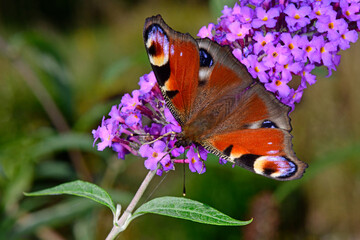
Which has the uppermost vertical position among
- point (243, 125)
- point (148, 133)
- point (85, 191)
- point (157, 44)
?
point (157, 44)

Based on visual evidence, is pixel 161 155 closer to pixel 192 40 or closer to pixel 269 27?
pixel 192 40

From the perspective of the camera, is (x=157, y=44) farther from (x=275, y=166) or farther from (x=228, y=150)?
(x=275, y=166)

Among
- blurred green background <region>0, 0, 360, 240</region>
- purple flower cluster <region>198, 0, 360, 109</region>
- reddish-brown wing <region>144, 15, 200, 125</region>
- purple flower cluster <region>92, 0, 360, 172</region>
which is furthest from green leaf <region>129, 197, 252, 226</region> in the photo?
blurred green background <region>0, 0, 360, 240</region>

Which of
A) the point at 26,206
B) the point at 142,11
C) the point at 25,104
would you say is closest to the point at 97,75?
the point at 25,104

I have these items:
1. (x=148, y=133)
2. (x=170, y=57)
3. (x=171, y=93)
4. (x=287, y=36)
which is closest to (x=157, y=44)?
(x=170, y=57)

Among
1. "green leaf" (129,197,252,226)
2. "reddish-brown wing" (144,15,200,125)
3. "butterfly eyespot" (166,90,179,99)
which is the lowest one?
"green leaf" (129,197,252,226)

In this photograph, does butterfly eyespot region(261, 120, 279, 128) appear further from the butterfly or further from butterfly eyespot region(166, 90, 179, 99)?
butterfly eyespot region(166, 90, 179, 99)
